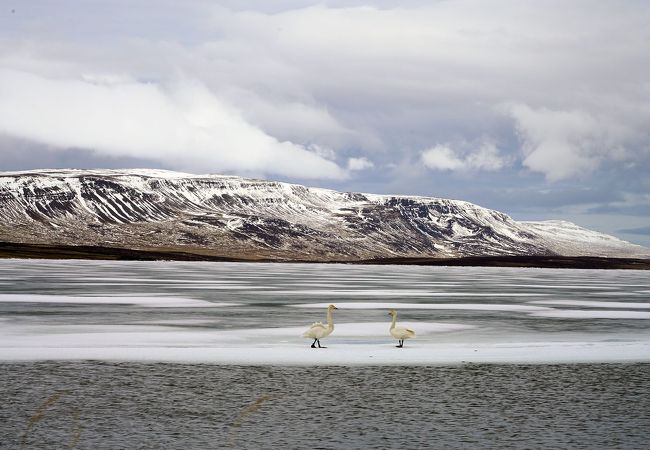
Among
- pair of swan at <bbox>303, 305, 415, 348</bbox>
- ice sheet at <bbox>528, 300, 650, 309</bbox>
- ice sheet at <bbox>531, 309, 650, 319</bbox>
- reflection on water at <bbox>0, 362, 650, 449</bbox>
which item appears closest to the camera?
reflection on water at <bbox>0, 362, 650, 449</bbox>

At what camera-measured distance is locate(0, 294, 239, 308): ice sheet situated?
34.6 metres

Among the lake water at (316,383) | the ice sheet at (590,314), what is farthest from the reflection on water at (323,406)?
the ice sheet at (590,314)

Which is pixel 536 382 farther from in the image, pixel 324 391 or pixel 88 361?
pixel 88 361

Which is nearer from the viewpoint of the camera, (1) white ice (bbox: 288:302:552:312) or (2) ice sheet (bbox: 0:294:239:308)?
(2) ice sheet (bbox: 0:294:239:308)

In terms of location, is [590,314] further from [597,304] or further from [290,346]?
[290,346]

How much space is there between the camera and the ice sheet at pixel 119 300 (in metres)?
34.6

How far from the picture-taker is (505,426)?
11.4 meters

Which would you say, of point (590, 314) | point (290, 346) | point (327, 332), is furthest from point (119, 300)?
point (590, 314)

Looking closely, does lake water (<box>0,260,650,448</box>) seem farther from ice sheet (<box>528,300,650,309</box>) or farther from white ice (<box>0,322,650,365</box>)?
ice sheet (<box>528,300,650,309</box>)

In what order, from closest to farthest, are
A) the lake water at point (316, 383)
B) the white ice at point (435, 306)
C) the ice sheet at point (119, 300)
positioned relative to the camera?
the lake water at point (316, 383) → the ice sheet at point (119, 300) → the white ice at point (435, 306)

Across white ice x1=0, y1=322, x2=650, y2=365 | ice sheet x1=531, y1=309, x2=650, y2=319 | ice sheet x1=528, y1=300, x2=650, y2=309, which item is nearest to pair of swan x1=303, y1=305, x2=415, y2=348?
white ice x1=0, y1=322, x2=650, y2=365

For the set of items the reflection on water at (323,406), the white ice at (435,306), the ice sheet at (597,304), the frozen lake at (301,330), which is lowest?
the reflection on water at (323,406)

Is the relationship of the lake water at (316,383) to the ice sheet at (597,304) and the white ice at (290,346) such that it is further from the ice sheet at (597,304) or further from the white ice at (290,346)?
the ice sheet at (597,304)

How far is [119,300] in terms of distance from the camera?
121 feet
